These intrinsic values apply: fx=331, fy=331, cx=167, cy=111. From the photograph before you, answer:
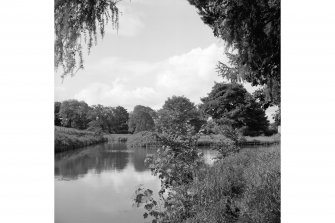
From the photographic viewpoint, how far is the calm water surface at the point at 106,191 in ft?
11.6

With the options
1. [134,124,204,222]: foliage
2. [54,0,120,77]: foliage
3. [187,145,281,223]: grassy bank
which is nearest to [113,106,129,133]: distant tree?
[134,124,204,222]: foliage

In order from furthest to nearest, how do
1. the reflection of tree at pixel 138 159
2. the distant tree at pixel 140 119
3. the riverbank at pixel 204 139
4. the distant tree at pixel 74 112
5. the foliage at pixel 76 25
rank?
the distant tree at pixel 74 112, the reflection of tree at pixel 138 159, the distant tree at pixel 140 119, the riverbank at pixel 204 139, the foliage at pixel 76 25

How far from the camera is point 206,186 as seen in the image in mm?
2723

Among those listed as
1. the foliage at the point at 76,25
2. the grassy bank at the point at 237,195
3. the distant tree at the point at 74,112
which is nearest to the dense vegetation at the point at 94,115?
the distant tree at the point at 74,112

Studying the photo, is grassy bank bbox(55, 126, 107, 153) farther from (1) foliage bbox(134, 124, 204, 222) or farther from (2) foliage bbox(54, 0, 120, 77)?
(2) foliage bbox(54, 0, 120, 77)

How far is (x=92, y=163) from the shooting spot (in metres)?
6.86

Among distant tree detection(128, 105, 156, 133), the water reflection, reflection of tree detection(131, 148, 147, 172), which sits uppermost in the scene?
distant tree detection(128, 105, 156, 133)

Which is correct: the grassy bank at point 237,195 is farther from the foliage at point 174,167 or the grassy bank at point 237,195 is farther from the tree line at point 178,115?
the tree line at point 178,115

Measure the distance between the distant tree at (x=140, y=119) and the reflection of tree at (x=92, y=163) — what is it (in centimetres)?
75

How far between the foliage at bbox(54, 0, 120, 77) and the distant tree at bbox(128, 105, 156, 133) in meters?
2.39

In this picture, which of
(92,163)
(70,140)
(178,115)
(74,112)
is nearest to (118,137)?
(74,112)

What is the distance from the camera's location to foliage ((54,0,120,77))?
194 cm
